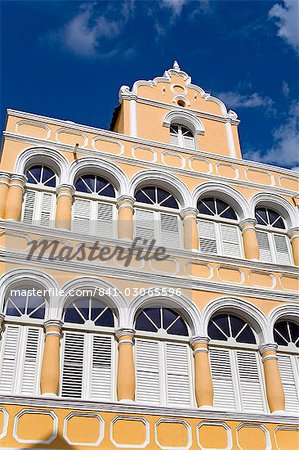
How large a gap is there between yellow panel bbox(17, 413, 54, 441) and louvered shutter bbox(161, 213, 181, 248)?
527cm

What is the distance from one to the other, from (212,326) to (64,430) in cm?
418

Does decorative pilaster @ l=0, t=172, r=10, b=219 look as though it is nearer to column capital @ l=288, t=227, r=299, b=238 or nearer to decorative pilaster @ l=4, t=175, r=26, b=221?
decorative pilaster @ l=4, t=175, r=26, b=221

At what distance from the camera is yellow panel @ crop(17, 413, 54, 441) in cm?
999

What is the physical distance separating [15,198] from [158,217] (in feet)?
11.7

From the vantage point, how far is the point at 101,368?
1148 centimetres

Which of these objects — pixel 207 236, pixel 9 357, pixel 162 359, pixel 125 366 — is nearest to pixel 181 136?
pixel 207 236

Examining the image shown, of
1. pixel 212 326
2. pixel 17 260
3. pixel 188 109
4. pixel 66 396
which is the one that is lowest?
pixel 66 396

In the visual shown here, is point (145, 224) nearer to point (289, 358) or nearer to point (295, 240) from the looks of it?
point (295, 240)

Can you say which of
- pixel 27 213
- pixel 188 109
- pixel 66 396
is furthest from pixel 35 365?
pixel 188 109

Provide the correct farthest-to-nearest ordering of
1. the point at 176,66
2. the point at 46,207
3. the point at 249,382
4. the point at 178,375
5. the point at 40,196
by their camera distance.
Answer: the point at 176,66 → the point at 40,196 → the point at 46,207 → the point at 249,382 → the point at 178,375

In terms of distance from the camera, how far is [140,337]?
12.1 meters

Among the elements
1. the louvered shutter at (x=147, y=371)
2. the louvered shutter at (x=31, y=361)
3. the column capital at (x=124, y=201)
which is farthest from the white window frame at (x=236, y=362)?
the column capital at (x=124, y=201)

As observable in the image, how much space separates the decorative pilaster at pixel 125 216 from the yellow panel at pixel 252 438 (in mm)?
4897

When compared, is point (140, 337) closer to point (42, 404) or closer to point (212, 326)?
point (212, 326)
